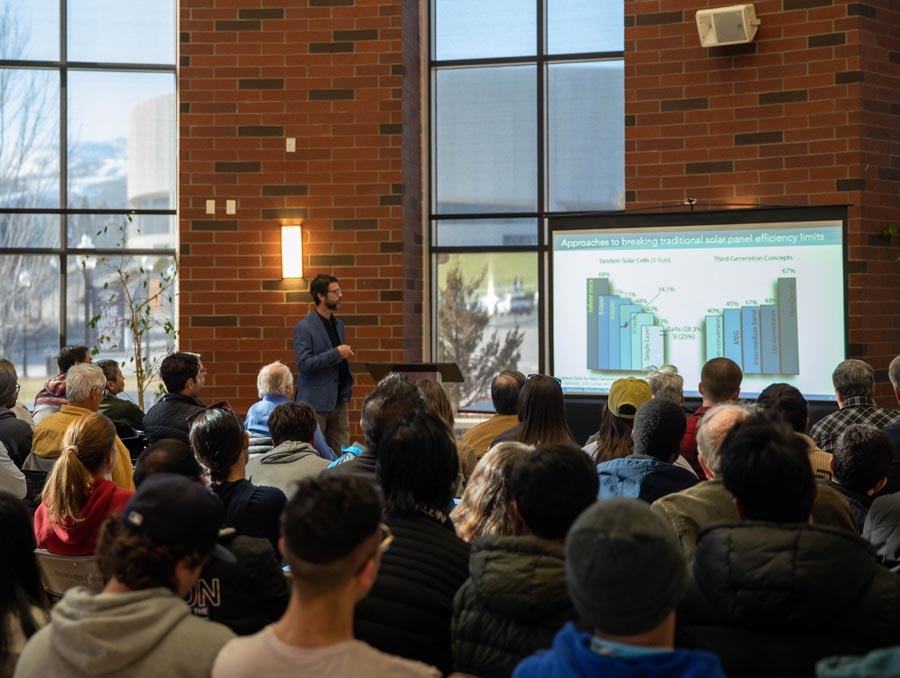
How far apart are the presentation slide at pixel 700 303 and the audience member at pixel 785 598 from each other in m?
4.49

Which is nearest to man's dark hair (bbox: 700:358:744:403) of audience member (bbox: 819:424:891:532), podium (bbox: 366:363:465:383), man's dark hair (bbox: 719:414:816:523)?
audience member (bbox: 819:424:891:532)

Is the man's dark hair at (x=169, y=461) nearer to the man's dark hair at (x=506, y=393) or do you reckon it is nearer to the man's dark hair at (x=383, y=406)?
the man's dark hair at (x=383, y=406)

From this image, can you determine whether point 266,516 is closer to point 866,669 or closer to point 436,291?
point 866,669

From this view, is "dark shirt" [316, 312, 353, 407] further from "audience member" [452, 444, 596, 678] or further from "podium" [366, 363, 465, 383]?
"audience member" [452, 444, 596, 678]

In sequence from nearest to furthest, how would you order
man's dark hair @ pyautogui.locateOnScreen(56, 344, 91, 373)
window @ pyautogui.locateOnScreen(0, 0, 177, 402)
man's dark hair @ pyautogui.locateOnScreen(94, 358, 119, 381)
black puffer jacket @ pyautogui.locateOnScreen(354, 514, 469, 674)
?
black puffer jacket @ pyautogui.locateOnScreen(354, 514, 469, 674), man's dark hair @ pyautogui.locateOnScreen(94, 358, 119, 381), man's dark hair @ pyautogui.locateOnScreen(56, 344, 91, 373), window @ pyautogui.locateOnScreen(0, 0, 177, 402)

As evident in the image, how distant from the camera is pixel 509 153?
8.11m

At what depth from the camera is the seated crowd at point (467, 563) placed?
162 cm

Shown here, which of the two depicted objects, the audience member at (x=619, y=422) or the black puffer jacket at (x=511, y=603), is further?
the audience member at (x=619, y=422)

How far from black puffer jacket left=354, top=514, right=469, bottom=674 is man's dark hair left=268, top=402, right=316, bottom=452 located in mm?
1628

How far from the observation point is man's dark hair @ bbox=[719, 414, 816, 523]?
2164mm

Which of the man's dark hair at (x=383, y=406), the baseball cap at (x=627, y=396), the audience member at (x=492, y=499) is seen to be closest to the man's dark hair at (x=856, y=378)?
the baseball cap at (x=627, y=396)

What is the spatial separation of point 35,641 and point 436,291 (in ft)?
21.1

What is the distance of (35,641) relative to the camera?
1883mm

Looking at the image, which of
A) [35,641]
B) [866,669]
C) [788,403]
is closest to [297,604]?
[35,641]
